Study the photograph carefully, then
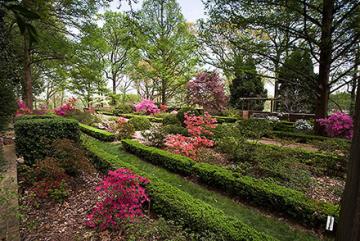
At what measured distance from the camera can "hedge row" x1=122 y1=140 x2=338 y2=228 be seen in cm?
261

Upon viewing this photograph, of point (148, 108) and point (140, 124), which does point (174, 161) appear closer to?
point (140, 124)

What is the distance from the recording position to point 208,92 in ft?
46.1

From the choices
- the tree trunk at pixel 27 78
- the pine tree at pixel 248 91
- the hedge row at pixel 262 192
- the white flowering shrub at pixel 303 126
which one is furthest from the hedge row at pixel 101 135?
the pine tree at pixel 248 91

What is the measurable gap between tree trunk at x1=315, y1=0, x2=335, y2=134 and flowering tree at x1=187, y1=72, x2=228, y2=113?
7177 mm

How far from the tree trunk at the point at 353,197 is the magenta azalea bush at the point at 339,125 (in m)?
7.69

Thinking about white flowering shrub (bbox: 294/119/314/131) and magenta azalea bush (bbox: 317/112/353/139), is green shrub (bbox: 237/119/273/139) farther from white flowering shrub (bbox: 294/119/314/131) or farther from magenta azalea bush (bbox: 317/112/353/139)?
white flowering shrub (bbox: 294/119/314/131)

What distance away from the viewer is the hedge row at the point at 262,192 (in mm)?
2613

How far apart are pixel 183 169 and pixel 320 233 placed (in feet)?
8.52

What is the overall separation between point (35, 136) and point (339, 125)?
32.5 feet

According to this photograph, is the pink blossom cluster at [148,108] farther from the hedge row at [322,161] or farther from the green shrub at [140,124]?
the hedge row at [322,161]

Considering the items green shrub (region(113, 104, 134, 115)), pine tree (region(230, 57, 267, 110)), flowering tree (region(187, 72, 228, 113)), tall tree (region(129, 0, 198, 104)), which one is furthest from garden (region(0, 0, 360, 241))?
pine tree (region(230, 57, 267, 110))

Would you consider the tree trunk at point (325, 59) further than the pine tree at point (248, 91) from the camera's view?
No

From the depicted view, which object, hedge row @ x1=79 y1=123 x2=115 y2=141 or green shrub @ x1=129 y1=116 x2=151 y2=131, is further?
green shrub @ x1=129 y1=116 x2=151 y2=131

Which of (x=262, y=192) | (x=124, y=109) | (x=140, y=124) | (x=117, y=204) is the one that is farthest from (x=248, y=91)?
(x=117, y=204)
